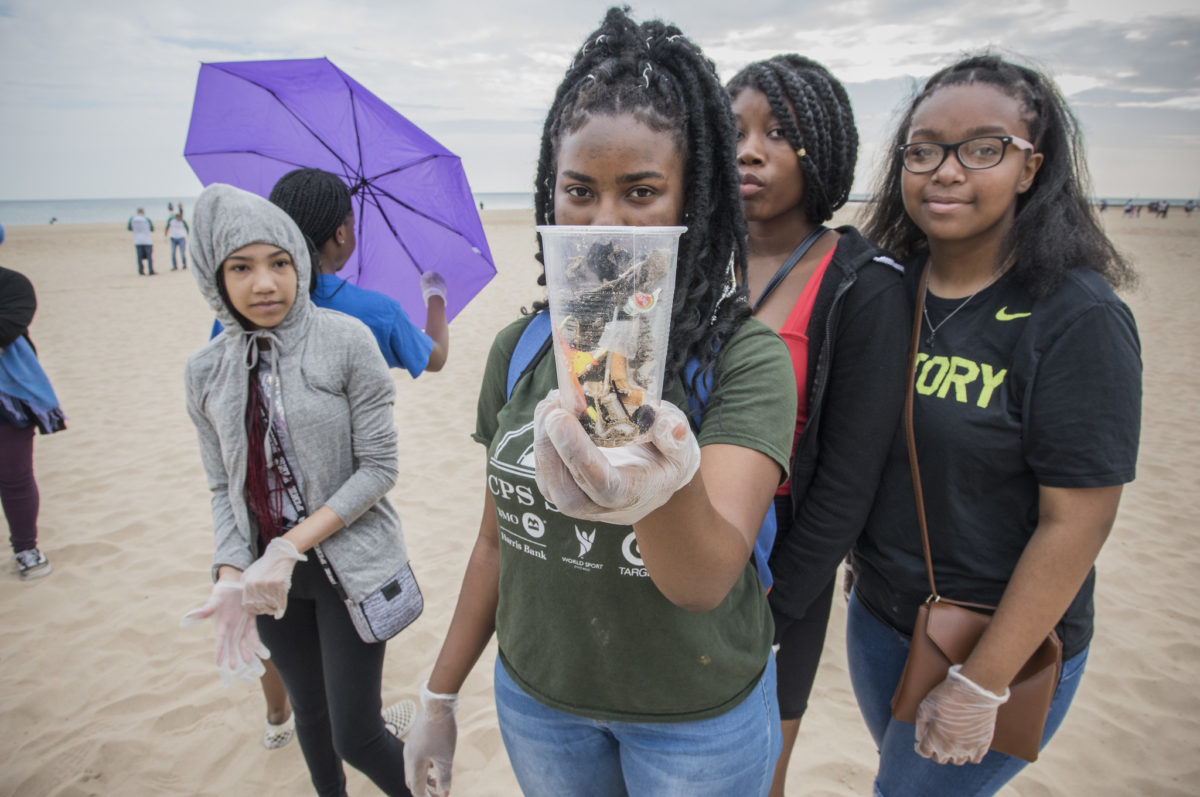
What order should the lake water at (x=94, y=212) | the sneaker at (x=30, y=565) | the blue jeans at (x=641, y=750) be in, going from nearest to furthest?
the blue jeans at (x=641, y=750) → the sneaker at (x=30, y=565) → the lake water at (x=94, y=212)

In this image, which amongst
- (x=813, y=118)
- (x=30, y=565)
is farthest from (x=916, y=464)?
(x=30, y=565)

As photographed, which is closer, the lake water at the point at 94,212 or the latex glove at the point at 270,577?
the latex glove at the point at 270,577

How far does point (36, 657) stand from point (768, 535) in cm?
421

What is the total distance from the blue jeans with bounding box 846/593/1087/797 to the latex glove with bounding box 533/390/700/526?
1254 mm

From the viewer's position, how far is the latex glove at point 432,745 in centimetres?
155

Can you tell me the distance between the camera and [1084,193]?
155 centimetres

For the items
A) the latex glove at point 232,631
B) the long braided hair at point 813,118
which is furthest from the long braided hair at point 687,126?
the latex glove at point 232,631

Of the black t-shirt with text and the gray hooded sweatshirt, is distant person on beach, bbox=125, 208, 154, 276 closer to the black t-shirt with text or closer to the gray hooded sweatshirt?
the gray hooded sweatshirt

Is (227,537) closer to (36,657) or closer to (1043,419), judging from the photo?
(1043,419)

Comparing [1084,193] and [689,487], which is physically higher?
[1084,193]

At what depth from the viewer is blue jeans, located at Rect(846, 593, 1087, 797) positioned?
155 centimetres

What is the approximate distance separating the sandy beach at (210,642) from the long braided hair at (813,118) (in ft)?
2.51

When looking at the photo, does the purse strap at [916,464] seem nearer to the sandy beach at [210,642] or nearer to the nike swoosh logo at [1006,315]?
the nike swoosh logo at [1006,315]

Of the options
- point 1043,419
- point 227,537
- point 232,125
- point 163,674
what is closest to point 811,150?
point 1043,419
